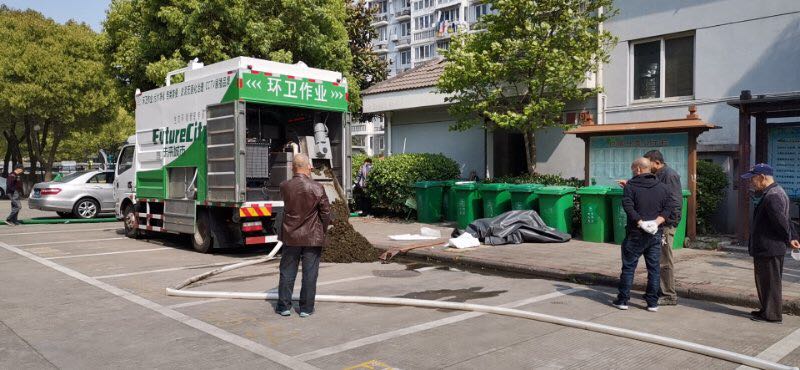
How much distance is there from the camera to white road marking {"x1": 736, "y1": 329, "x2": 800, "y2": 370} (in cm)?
486

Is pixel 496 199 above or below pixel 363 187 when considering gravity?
below

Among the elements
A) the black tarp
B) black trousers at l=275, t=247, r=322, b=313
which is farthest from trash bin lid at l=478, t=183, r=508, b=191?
black trousers at l=275, t=247, r=322, b=313

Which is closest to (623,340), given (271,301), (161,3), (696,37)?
(271,301)

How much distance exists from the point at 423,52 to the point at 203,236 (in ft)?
177

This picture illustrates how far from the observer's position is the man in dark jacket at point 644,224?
6.38 metres

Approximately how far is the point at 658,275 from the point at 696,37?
7.81m

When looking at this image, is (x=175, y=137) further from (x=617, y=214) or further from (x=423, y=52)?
(x=423, y=52)

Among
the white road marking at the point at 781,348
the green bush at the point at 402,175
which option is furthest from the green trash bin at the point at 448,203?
the white road marking at the point at 781,348

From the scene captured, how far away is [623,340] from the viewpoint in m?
5.29

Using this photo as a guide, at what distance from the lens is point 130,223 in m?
13.6

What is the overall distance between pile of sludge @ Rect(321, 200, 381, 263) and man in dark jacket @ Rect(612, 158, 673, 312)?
176 inches

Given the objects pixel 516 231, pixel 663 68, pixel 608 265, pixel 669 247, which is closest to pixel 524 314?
pixel 669 247

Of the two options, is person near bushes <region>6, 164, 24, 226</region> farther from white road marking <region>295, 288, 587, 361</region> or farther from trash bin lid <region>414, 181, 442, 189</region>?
white road marking <region>295, 288, 587, 361</region>

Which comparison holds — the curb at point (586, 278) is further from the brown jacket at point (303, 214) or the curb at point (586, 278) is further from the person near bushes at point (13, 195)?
the person near bushes at point (13, 195)
